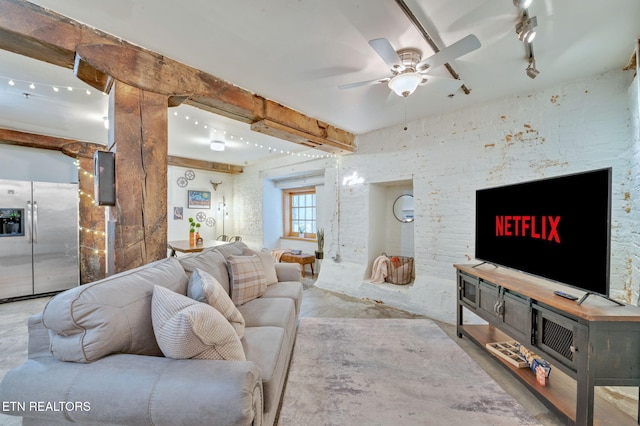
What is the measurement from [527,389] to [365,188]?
290 cm

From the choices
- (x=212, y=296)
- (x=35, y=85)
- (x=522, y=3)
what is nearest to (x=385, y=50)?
(x=522, y=3)

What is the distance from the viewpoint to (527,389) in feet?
6.09

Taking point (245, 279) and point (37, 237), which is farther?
point (37, 237)

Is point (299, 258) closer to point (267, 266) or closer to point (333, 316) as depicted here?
point (333, 316)

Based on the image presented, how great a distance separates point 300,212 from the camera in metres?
6.33

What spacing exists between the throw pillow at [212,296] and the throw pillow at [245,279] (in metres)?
0.63

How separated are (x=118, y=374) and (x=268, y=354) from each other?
2.25 feet

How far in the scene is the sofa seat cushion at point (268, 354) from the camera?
1.27m

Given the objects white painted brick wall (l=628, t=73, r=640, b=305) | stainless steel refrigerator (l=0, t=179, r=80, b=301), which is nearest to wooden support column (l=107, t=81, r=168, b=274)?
stainless steel refrigerator (l=0, t=179, r=80, b=301)

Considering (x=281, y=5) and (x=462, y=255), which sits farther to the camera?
(x=462, y=255)

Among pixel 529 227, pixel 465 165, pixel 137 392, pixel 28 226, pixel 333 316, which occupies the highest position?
pixel 465 165

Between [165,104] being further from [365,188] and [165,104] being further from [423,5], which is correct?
[365,188]

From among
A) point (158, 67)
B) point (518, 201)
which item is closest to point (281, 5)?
point (158, 67)

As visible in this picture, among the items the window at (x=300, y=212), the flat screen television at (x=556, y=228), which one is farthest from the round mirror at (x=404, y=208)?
the window at (x=300, y=212)
